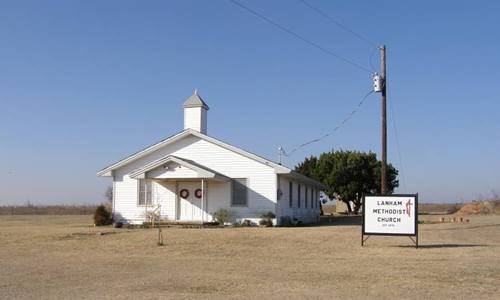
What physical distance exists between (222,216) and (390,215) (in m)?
13.3

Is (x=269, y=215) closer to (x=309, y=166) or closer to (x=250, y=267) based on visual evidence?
Result: (x=250, y=267)

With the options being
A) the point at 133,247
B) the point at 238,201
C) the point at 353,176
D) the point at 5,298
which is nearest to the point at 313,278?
the point at 5,298

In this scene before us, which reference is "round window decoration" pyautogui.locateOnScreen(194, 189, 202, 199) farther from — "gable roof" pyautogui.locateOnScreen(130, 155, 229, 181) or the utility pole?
the utility pole

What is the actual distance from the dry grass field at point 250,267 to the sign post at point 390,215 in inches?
20.6

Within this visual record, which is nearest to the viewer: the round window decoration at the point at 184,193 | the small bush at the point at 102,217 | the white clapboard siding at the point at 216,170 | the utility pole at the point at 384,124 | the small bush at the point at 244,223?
the utility pole at the point at 384,124

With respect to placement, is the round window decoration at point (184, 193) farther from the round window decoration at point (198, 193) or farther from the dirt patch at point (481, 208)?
the dirt patch at point (481, 208)

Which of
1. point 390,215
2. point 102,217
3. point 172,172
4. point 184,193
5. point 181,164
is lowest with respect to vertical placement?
point 102,217

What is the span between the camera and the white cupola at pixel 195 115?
34.3 metres

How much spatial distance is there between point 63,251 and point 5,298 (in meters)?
8.65

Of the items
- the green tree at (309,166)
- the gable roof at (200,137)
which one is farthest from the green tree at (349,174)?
the gable roof at (200,137)

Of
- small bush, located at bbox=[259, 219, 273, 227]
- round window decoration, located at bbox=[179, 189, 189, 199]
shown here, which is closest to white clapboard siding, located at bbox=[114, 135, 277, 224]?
small bush, located at bbox=[259, 219, 273, 227]

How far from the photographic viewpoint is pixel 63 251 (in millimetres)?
18797

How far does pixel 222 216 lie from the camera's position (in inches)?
1252

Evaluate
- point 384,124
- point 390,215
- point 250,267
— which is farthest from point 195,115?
point 250,267
